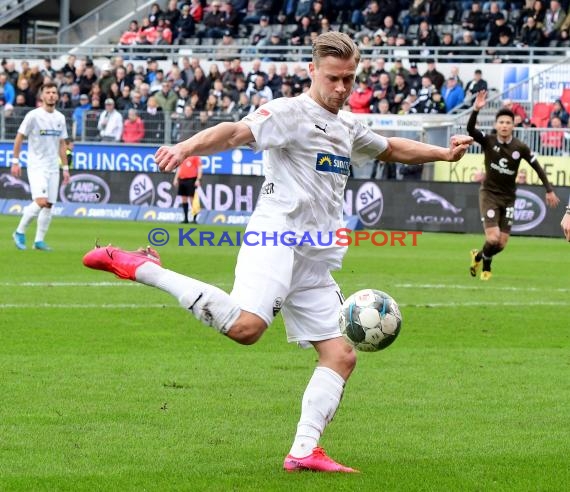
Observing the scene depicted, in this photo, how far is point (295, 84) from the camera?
110 feet

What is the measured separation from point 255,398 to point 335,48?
298 centimetres

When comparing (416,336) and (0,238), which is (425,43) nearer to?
(0,238)

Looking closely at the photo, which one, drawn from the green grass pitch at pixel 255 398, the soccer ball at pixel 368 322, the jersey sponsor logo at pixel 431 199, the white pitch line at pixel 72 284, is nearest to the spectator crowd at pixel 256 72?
the jersey sponsor logo at pixel 431 199

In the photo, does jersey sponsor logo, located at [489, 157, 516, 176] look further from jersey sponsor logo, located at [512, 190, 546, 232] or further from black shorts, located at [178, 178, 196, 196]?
black shorts, located at [178, 178, 196, 196]

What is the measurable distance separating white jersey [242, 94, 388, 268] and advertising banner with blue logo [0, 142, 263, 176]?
81.3 ft

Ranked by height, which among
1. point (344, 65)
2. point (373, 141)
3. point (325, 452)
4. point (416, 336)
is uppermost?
point (344, 65)

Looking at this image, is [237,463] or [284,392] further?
[284,392]

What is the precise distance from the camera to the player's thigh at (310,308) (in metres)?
6.45

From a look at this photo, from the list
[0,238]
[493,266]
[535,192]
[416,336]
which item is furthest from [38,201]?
[535,192]

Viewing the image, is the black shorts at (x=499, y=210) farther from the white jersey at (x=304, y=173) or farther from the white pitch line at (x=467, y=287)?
the white jersey at (x=304, y=173)

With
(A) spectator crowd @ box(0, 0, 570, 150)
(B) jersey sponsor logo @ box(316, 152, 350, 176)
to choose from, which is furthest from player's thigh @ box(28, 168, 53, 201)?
(B) jersey sponsor logo @ box(316, 152, 350, 176)

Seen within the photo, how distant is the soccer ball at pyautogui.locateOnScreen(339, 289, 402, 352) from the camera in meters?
6.38

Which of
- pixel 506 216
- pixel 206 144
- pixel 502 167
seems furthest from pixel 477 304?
pixel 206 144

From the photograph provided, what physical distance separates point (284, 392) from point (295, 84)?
84.1 ft
